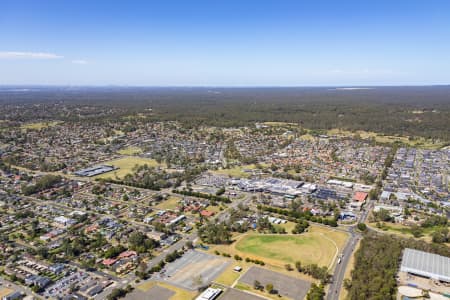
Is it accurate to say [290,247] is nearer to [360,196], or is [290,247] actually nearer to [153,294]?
[153,294]

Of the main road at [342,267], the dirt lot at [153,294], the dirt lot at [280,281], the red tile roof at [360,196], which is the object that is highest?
the red tile roof at [360,196]

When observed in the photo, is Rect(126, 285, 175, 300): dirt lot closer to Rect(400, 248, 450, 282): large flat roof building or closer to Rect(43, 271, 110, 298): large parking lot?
Rect(43, 271, 110, 298): large parking lot

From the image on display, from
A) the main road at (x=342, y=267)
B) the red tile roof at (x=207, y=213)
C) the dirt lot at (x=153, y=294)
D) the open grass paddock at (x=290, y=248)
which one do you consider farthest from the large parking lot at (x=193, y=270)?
the main road at (x=342, y=267)

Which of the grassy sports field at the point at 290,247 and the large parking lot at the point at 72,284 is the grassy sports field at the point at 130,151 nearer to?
the grassy sports field at the point at 290,247

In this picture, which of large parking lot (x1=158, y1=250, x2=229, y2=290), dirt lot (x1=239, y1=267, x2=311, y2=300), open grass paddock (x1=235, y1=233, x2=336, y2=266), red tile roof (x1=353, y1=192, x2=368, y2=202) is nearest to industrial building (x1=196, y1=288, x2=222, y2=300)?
large parking lot (x1=158, y1=250, x2=229, y2=290)

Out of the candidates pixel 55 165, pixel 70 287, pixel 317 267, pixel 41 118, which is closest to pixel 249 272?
pixel 317 267

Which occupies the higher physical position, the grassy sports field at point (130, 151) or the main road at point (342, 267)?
the grassy sports field at point (130, 151)

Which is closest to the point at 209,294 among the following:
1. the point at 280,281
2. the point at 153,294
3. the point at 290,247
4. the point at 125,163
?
the point at 153,294
